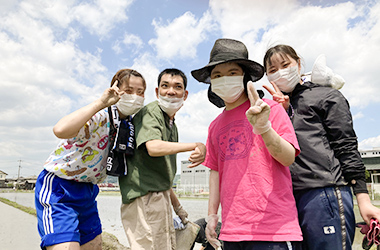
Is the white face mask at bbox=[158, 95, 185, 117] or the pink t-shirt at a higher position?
the white face mask at bbox=[158, 95, 185, 117]

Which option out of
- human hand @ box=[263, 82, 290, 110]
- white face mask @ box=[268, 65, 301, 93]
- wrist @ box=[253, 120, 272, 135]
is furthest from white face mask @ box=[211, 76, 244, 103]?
wrist @ box=[253, 120, 272, 135]

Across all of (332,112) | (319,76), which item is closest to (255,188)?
(332,112)

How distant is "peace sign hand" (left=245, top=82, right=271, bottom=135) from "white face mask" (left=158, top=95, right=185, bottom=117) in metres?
1.23

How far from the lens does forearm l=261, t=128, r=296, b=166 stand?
166cm

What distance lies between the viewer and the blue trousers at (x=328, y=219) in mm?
1876

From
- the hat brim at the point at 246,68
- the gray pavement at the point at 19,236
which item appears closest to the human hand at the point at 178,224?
the hat brim at the point at 246,68

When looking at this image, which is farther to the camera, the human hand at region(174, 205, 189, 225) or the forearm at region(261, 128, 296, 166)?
the human hand at region(174, 205, 189, 225)

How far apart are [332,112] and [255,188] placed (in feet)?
2.77

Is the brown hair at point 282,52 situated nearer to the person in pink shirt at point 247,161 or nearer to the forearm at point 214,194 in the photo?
the person in pink shirt at point 247,161

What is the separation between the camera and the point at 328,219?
6.23ft

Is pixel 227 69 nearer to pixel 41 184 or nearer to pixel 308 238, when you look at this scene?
pixel 308 238

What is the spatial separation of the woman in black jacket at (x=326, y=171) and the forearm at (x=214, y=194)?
0.58 m

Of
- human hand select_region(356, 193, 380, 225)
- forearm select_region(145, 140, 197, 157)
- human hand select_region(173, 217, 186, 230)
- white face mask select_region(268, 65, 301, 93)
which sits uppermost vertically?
white face mask select_region(268, 65, 301, 93)

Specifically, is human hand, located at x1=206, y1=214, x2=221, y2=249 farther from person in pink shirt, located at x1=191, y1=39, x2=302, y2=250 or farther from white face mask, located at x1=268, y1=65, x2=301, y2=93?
white face mask, located at x1=268, y1=65, x2=301, y2=93
